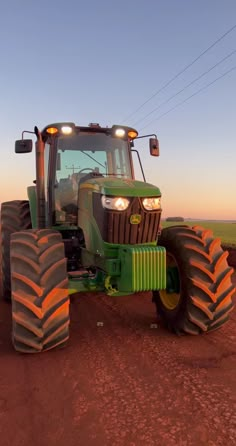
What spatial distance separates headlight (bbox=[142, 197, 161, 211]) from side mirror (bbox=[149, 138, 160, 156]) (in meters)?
1.62

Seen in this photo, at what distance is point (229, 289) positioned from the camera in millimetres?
4809

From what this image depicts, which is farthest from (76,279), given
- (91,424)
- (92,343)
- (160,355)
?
(91,424)

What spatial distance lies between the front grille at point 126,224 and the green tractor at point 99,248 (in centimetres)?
1

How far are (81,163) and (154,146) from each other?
1.22 meters

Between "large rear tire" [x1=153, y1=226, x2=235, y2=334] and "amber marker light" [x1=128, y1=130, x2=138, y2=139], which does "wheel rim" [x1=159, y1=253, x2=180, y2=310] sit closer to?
"large rear tire" [x1=153, y1=226, x2=235, y2=334]

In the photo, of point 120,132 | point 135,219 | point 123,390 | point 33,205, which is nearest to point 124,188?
point 135,219

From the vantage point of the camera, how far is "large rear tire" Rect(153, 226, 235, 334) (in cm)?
469

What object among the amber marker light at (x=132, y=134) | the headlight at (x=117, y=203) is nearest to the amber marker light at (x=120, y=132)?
the amber marker light at (x=132, y=134)

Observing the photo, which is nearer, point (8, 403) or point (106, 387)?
point (8, 403)

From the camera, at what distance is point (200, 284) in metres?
4.66

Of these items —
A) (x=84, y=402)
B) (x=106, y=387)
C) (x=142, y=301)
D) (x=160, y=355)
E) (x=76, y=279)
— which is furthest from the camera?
(x=142, y=301)

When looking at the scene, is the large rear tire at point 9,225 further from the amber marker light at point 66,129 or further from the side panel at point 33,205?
the amber marker light at point 66,129

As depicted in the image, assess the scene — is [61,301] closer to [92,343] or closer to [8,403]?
[92,343]

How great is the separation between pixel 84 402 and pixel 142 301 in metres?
3.92
